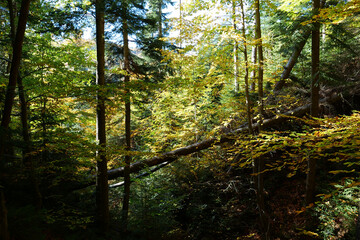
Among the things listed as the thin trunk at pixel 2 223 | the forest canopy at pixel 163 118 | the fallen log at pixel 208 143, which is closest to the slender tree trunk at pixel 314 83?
the forest canopy at pixel 163 118

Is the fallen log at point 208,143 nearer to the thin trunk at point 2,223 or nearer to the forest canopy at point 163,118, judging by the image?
the forest canopy at point 163,118

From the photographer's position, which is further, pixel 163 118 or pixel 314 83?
pixel 163 118

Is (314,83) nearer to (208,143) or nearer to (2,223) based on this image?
(208,143)

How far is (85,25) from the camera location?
6.64 m

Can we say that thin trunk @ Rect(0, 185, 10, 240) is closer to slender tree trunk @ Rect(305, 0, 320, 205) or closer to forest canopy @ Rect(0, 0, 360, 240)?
forest canopy @ Rect(0, 0, 360, 240)

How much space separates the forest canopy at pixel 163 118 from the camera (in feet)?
17.2

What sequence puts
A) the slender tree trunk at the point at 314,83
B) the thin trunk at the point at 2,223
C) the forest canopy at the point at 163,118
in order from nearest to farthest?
the thin trunk at the point at 2,223
the forest canopy at the point at 163,118
the slender tree trunk at the point at 314,83

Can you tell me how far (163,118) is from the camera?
34.2 ft

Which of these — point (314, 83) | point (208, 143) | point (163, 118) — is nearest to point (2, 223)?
point (208, 143)

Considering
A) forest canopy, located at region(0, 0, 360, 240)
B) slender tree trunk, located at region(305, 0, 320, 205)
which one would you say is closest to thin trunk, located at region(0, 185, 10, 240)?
forest canopy, located at region(0, 0, 360, 240)

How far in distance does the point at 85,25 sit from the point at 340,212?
10567 mm

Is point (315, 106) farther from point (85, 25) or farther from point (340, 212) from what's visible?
point (85, 25)

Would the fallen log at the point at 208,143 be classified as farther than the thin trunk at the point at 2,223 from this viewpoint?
Yes

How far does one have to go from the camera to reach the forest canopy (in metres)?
5.23
